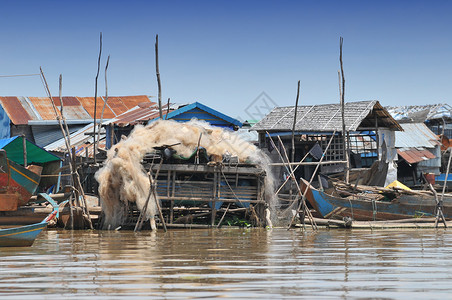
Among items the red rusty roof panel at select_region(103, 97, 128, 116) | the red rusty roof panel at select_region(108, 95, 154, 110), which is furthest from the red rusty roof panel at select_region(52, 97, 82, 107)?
the red rusty roof panel at select_region(108, 95, 154, 110)

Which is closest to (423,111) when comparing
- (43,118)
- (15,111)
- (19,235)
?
(43,118)

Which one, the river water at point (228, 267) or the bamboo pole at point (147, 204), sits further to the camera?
the bamboo pole at point (147, 204)

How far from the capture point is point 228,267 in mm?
8047

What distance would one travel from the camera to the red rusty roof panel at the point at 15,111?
86.3 feet

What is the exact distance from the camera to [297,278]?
23.4 feet

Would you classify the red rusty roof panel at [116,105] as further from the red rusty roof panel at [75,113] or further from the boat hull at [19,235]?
the boat hull at [19,235]

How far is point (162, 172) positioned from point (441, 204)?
680 cm

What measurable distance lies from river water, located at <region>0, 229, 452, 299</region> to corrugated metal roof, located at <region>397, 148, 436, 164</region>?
1213 centimetres

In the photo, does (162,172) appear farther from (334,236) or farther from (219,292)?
(219,292)

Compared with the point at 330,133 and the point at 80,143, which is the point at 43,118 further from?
the point at 330,133

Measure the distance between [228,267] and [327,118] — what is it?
14.8m

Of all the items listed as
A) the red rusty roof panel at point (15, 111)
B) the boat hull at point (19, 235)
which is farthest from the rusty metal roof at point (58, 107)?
the boat hull at point (19, 235)

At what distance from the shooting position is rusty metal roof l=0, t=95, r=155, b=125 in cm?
2681

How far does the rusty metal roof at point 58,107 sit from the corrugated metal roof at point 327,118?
774 centimetres
